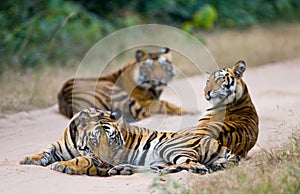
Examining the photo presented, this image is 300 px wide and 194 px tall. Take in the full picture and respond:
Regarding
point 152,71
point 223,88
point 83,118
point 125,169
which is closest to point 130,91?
point 152,71

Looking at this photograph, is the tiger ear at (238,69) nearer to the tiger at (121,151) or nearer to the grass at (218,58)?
the tiger at (121,151)

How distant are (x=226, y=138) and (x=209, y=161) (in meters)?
0.38

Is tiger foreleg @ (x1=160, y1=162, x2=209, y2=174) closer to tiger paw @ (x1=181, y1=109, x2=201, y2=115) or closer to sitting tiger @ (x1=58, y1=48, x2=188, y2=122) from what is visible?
sitting tiger @ (x1=58, y1=48, x2=188, y2=122)

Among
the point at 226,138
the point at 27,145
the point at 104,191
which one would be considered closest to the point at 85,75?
the point at 27,145

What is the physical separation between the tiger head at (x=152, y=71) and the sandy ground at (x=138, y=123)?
0.49 metres

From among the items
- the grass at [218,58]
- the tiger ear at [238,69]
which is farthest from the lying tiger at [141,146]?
the grass at [218,58]

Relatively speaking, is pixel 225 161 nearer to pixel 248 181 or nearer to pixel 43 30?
pixel 248 181

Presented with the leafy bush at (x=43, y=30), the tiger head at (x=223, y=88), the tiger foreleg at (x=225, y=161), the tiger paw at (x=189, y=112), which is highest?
the leafy bush at (x=43, y=30)

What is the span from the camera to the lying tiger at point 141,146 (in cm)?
641

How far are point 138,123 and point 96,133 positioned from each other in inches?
114

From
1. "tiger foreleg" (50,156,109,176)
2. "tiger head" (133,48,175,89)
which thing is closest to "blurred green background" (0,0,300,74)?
"tiger head" (133,48,175,89)

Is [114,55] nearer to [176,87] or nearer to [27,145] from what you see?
[176,87]

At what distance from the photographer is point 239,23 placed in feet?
58.7

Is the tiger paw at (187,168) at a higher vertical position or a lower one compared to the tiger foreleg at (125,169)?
higher
